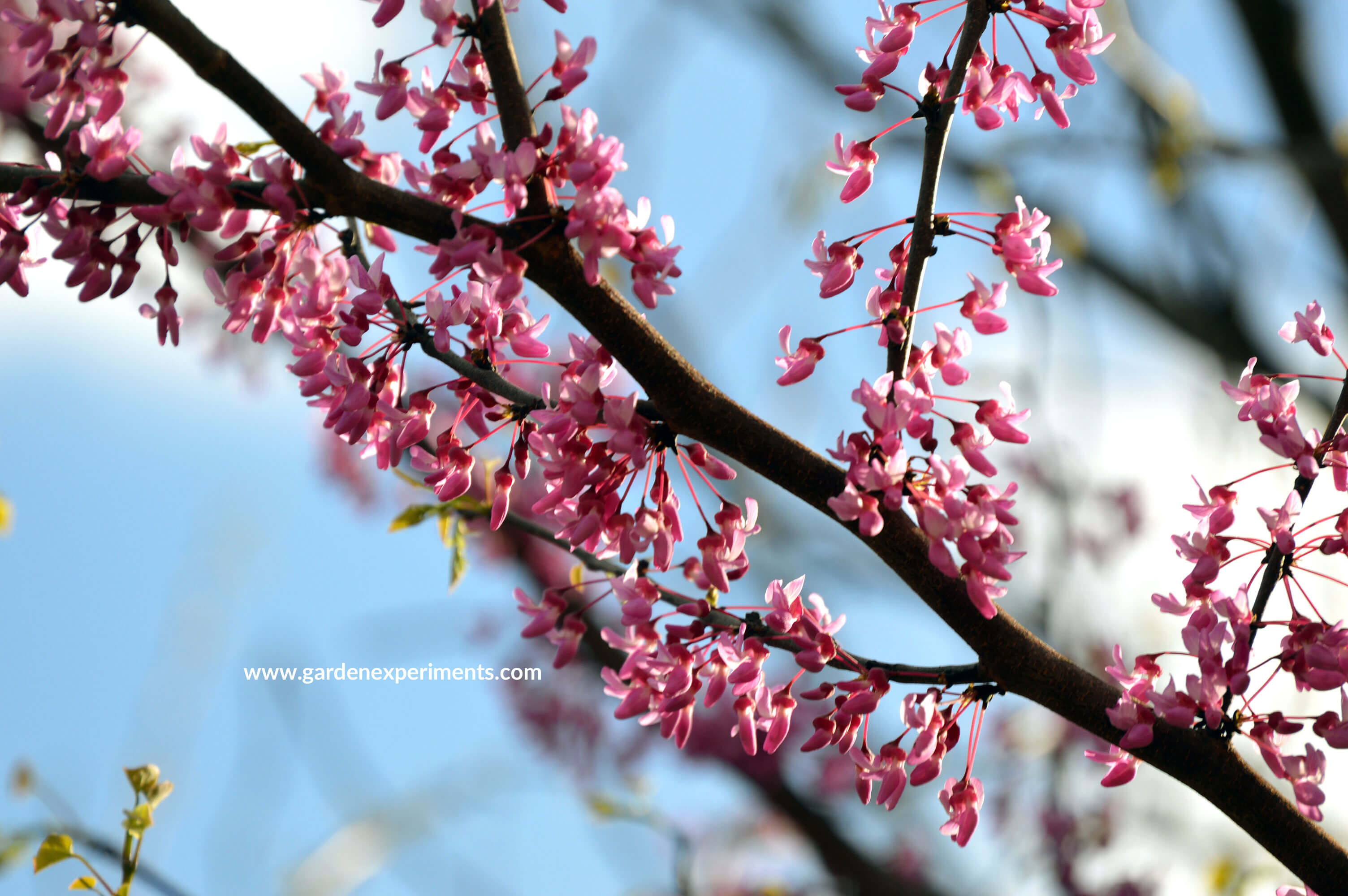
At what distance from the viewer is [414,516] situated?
7.79 feet

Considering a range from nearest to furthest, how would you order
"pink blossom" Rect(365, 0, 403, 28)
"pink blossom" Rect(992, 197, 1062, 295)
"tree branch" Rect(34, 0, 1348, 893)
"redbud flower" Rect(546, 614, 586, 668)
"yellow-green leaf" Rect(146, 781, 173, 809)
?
"tree branch" Rect(34, 0, 1348, 893) → "pink blossom" Rect(365, 0, 403, 28) → "pink blossom" Rect(992, 197, 1062, 295) → "redbud flower" Rect(546, 614, 586, 668) → "yellow-green leaf" Rect(146, 781, 173, 809)

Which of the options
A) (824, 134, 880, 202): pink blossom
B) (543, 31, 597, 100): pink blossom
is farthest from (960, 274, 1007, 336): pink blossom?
(543, 31, 597, 100): pink blossom

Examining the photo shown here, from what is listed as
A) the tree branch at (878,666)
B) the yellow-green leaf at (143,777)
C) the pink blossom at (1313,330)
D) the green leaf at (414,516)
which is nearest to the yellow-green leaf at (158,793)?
the yellow-green leaf at (143,777)

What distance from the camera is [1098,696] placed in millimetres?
1598

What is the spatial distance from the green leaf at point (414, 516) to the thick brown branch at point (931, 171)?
4.27 ft

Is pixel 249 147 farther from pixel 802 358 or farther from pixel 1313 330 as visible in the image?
pixel 1313 330

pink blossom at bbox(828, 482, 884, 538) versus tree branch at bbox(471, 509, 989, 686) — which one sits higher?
pink blossom at bbox(828, 482, 884, 538)

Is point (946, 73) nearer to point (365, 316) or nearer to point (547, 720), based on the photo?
point (365, 316)

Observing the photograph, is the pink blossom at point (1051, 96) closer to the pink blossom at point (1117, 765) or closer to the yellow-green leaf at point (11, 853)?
the pink blossom at point (1117, 765)

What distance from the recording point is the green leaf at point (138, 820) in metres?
1.87

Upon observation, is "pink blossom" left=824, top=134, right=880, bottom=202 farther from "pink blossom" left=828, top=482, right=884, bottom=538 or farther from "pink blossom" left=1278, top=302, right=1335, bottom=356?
"pink blossom" left=1278, top=302, right=1335, bottom=356

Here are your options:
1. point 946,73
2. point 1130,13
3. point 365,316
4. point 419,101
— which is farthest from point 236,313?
point 1130,13

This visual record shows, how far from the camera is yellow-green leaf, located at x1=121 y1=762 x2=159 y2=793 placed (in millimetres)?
1965

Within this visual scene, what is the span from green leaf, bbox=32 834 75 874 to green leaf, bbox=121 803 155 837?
0.12m
